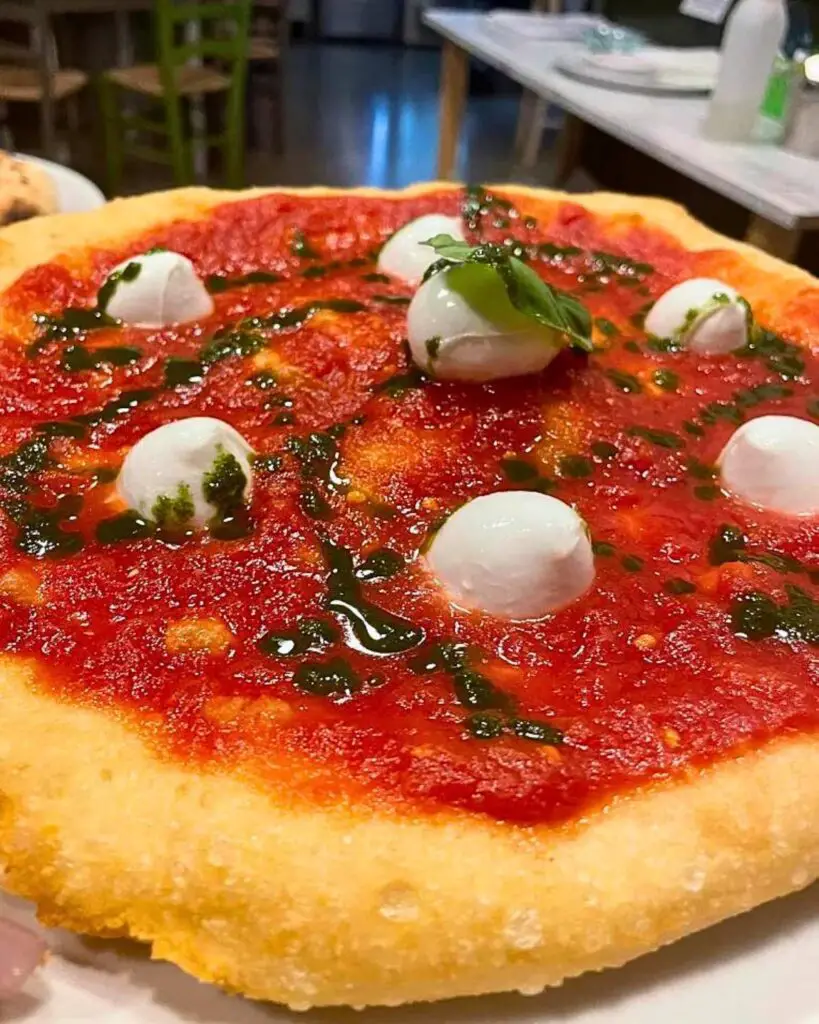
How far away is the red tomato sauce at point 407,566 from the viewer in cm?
138

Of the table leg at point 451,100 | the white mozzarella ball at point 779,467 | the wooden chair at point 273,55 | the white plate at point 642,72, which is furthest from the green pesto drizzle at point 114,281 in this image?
the wooden chair at point 273,55

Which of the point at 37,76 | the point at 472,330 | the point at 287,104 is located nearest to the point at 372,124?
the point at 287,104

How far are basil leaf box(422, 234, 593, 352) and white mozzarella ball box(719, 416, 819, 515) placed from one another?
406 mm

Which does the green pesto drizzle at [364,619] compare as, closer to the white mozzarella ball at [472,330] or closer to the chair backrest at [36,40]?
the white mozzarella ball at [472,330]

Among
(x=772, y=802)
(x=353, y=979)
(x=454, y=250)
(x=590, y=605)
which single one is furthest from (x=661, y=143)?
(x=353, y=979)

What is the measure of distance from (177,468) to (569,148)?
5.68m

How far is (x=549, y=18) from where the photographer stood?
7.05m

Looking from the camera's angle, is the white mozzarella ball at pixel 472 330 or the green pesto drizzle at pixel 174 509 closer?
the green pesto drizzle at pixel 174 509

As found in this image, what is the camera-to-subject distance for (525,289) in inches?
77.8

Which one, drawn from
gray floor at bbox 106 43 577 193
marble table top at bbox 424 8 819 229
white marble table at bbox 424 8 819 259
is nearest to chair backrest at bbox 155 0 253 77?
gray floor at bbox 106 43 577 193

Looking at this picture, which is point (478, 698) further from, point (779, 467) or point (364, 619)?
point (779, 467)

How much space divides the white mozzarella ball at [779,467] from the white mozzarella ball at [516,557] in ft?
1.51

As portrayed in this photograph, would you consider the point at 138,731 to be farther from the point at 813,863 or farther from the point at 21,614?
the point at 813,863

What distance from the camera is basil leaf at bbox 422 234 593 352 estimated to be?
6.48ft
